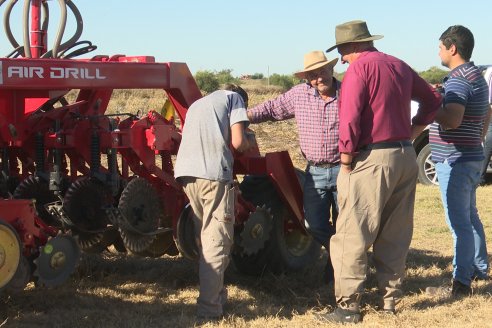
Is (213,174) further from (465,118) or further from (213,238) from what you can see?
(465,118)

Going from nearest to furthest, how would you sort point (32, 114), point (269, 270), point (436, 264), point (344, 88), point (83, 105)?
point (344, 88)
point (32, 114)
point (83, 105)
point (269, 270)
point (436, 264)

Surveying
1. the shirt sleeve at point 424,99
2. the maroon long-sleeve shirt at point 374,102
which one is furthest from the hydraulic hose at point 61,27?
the shirt sleeve at point 424,99

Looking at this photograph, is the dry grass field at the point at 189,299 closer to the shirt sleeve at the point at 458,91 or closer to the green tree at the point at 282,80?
the shirt sleeve at the point at 458,91

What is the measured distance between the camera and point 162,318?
16.9 feet

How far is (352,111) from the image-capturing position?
4852mm

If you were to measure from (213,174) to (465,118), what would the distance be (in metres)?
1.91

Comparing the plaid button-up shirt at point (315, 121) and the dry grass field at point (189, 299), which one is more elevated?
the plaid button-up shirt at point (315, 121)

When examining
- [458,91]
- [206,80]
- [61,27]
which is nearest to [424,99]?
[458,91]

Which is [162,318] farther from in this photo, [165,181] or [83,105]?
[83,105]

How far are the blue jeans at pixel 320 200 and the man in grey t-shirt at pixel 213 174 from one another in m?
0.95

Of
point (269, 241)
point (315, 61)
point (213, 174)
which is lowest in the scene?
point (269, 241)

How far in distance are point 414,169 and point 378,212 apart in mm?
388

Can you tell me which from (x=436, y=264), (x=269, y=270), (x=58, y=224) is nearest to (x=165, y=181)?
(x=58, y=224)

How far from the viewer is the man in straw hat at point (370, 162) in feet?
16.1
